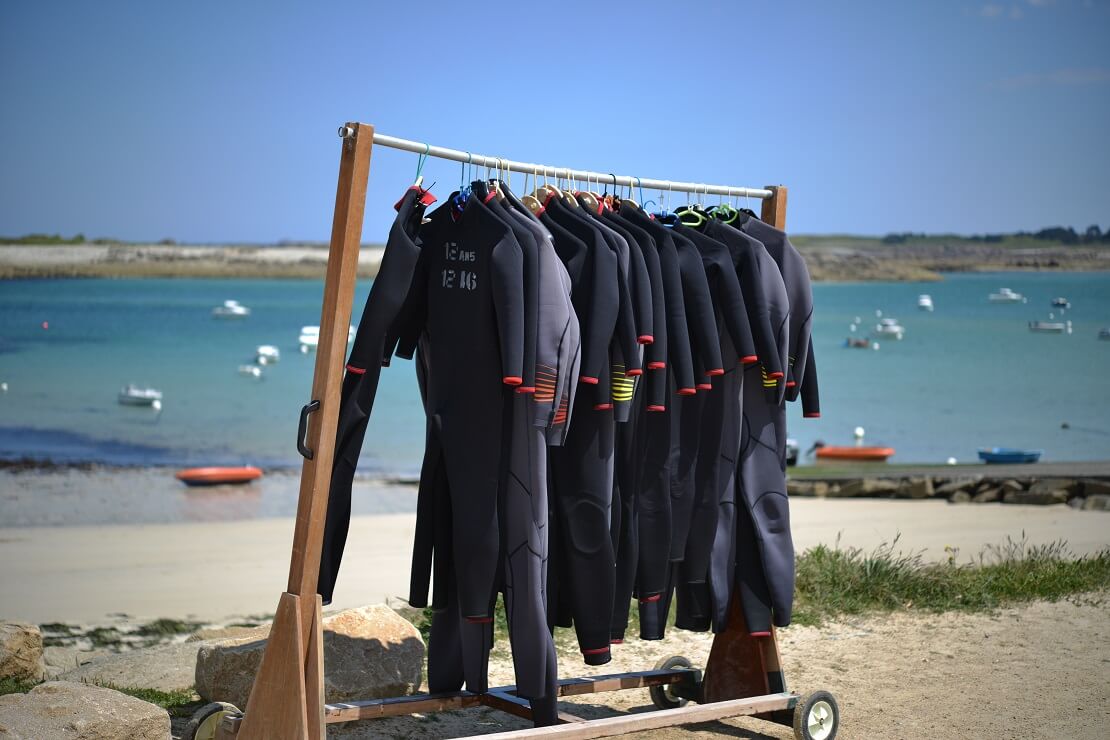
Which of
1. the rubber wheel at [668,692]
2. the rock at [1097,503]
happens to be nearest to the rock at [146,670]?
the rubber wheel at [668,692]

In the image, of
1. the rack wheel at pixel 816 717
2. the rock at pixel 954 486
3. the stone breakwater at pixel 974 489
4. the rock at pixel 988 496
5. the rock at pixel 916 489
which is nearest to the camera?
the rack wheel at pixel 816 717

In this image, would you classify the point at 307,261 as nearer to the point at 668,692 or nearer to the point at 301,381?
the point at 301,381

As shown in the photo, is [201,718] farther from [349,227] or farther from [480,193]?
[480,193]

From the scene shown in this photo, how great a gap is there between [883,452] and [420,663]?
61.0ft

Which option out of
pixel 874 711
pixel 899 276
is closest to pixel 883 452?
pixel 874 711

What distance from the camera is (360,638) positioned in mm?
5168

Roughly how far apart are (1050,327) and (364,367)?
5499cm

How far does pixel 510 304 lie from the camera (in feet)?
12.7

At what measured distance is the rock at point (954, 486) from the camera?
48.0 ft

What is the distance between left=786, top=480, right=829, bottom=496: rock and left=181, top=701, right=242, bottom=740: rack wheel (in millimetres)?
12574

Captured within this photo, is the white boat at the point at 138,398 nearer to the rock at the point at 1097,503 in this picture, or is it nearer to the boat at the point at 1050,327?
the rock at the point at 1097,503

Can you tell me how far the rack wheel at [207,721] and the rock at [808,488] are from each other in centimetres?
1257

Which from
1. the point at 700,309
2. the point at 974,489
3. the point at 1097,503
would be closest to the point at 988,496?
the point at 974,489

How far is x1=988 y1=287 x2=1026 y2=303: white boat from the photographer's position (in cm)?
7000
